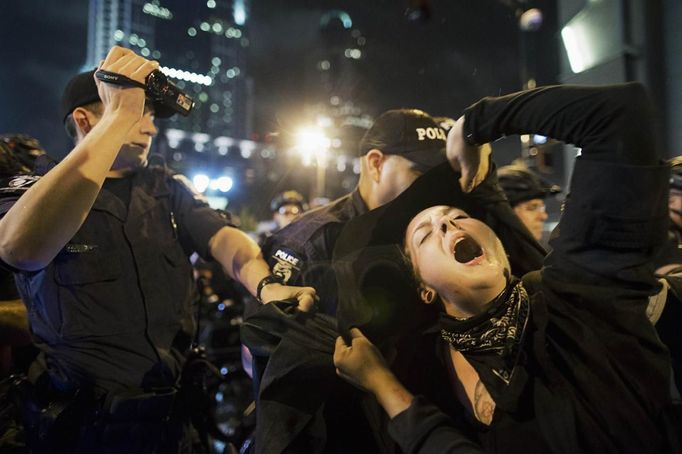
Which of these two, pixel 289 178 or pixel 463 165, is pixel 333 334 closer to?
pixel 463 165

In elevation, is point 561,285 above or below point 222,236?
below

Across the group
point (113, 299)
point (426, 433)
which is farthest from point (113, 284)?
point (426, 433)

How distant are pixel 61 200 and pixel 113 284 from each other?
2.18 ft

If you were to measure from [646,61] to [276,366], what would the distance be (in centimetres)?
418

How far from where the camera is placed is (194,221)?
2621 mm

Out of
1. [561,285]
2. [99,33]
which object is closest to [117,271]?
[561,285]

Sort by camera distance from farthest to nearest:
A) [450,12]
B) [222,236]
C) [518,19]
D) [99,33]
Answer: [99,33]
[518,19]
[450,12]
[222,236]

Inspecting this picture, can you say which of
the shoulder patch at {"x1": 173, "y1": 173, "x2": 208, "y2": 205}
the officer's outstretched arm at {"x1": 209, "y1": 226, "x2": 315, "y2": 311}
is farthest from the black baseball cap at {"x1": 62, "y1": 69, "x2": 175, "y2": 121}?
the officer's outstretched arm at {"x1": 209, "y1": 226, "x2": 315, "y2": 311}

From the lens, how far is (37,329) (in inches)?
87.1

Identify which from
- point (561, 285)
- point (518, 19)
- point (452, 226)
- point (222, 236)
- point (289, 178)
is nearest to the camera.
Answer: point (561, 285)

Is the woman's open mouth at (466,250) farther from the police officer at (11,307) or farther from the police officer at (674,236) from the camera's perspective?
the police officer at (11,307)

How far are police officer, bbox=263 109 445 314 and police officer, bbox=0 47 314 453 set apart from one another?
0.53 feet

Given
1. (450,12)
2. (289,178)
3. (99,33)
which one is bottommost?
(289,178)

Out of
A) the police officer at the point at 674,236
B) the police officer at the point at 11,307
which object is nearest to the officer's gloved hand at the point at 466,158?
the police officer at the point at 674,236
